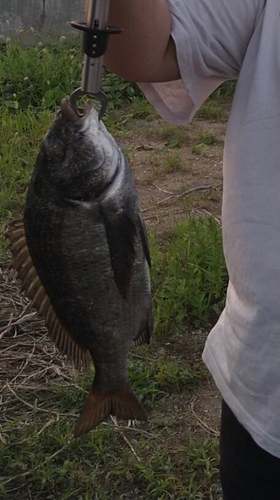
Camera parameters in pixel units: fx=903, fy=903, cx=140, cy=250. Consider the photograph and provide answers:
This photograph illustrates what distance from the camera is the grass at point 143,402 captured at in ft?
10.1

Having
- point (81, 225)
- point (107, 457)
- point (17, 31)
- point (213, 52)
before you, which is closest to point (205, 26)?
point (213, 52)

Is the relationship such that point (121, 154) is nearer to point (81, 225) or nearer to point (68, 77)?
point (81, 225)

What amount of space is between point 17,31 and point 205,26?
5.88m

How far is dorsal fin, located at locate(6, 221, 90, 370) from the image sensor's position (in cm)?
172

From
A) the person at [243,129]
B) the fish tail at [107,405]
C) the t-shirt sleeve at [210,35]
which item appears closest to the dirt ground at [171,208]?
the fish tail at [107,405]

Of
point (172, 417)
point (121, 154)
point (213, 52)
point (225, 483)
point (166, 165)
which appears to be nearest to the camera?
point (121, 154)

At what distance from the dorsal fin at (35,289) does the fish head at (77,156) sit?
0.17 meters

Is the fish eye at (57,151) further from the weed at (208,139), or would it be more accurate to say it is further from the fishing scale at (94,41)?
the weed at (208,139)

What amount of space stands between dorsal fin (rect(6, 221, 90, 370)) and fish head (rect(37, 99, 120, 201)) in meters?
0.17

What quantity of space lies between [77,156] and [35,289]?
319 millimetres

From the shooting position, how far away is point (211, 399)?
11.6 ft

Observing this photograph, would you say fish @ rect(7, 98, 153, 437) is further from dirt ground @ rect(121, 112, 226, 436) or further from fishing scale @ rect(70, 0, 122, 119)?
dirt ground @ rect(121, 112, 226, 436)

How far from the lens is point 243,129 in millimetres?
1705

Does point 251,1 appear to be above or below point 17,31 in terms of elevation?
above
